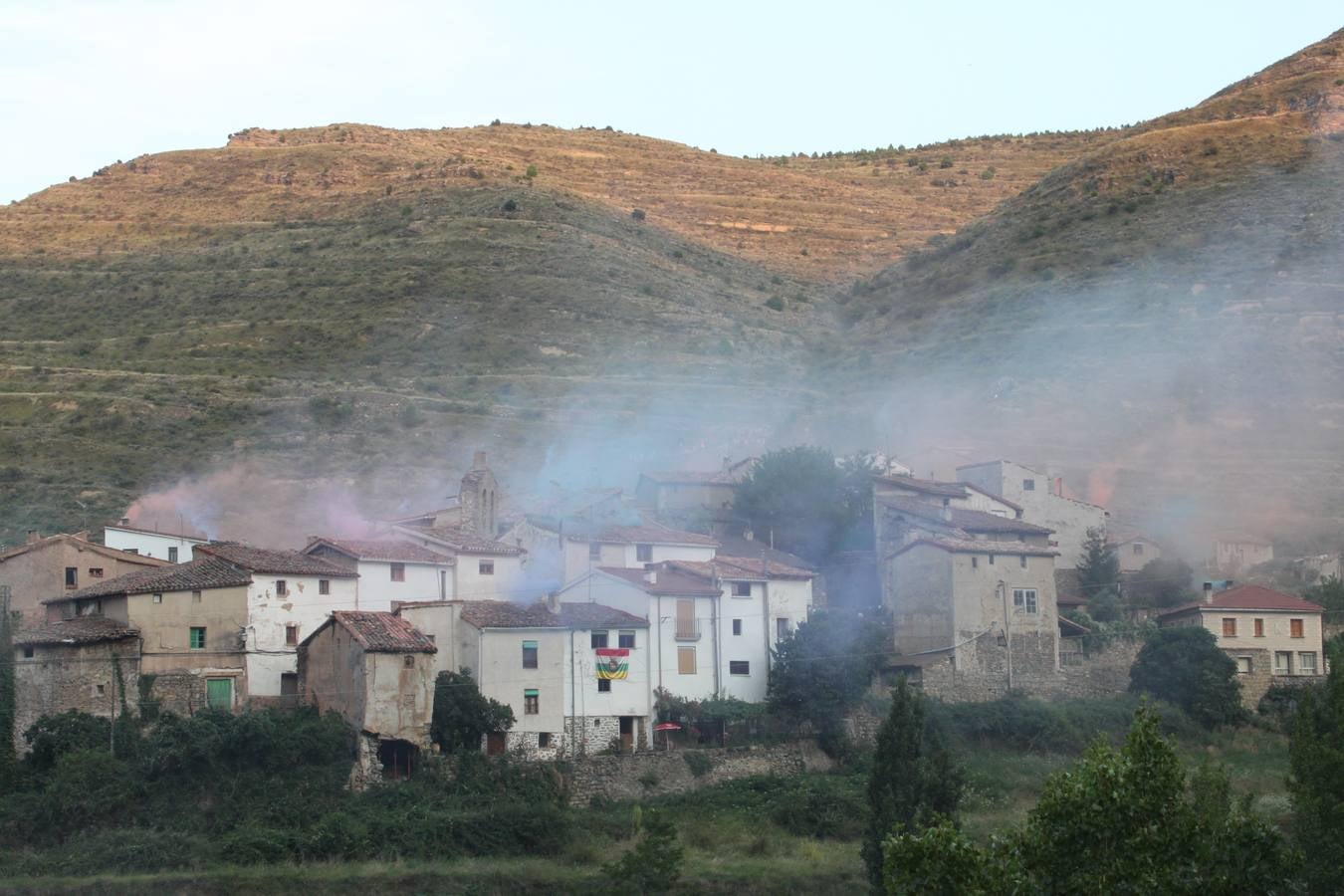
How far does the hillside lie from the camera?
79.9 metres

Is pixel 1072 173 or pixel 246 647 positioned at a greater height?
pixel 1072 173

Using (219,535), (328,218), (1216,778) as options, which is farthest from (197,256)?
(1216,778)

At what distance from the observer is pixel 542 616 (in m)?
47.2

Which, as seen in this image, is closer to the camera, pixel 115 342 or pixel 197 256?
pixel 115 342

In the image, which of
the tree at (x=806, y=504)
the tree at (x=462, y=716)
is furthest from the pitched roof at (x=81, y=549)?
the tree at (x=806, y=504)

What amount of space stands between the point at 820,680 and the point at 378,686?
41.4 feet

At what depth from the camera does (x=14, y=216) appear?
125m

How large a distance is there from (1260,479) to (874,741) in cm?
3443

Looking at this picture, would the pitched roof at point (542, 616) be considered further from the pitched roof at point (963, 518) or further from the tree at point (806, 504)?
the tree at point (806, 504)

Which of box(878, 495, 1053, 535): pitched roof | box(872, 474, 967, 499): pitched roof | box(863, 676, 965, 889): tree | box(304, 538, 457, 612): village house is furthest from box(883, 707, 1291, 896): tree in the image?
box(872, 474, 967, 499): pitched roof

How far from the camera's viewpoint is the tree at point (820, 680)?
48594mm

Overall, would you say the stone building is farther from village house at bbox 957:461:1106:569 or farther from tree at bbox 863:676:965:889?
village house at bbox 957:461:1106:569

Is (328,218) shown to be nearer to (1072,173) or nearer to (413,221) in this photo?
(413,221)

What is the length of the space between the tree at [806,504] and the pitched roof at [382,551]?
595 inches
